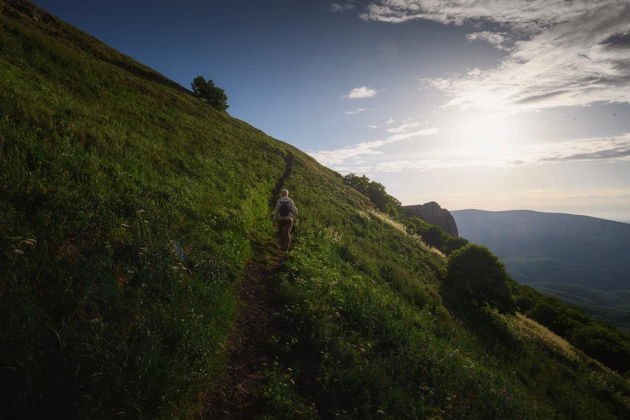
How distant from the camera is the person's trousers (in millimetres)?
11696

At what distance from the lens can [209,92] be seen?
167 ft

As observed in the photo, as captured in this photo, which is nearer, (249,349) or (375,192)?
(249,349)

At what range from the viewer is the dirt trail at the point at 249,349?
448 centimetres

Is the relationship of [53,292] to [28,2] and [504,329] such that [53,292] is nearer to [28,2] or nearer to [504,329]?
[504,329]

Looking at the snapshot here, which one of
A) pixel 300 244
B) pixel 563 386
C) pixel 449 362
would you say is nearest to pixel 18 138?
pixel 300 244

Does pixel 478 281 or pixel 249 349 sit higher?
pixel 478 281

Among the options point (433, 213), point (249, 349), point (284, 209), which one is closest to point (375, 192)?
point (433, 213)

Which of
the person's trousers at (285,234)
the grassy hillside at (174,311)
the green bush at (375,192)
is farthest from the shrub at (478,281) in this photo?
the green bush at (375,192)

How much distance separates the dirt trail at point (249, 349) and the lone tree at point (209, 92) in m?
48.7

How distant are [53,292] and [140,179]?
5.76m

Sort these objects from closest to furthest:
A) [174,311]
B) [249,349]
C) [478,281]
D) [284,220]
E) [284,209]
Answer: [174,311]
[249,349]
[284,220]
[284,209]
[478,281]

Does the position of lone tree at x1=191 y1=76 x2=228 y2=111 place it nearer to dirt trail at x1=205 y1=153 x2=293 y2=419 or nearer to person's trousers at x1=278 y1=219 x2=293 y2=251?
person's trousers at x1=278 y1=219 x2=293 y2=251

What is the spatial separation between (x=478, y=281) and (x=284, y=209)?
619 inches

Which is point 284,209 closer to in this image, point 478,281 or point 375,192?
point 478,281
